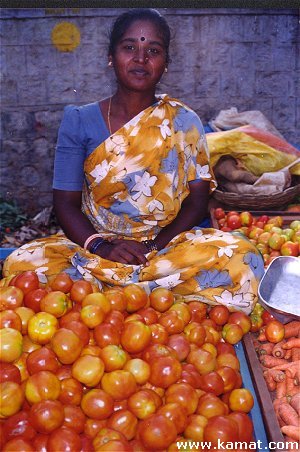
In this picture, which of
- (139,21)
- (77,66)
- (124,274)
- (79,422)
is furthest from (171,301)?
(77,66)

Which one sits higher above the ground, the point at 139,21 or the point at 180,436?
the point at 139,21

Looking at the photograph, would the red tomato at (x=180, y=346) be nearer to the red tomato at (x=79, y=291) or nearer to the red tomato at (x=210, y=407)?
the red tomato at (x=210, y=407)

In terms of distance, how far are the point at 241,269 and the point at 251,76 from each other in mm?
2694

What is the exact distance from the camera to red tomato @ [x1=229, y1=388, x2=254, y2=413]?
171 centimetres

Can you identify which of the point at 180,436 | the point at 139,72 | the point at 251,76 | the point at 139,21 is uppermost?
the point at 139,21

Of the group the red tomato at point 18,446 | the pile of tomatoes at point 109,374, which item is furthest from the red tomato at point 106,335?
the red tomato at point 18,446

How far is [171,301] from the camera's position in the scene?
2111 millimetres

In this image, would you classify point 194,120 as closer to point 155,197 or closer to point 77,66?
point 155,197

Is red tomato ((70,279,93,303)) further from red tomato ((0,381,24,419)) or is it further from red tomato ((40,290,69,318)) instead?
red tomato ((0,381,24,419))

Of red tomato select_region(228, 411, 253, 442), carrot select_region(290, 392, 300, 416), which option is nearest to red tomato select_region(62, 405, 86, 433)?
red tomato select_region(228, 411, 253, 442)

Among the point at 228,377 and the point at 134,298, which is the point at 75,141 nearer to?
the point at 134,298

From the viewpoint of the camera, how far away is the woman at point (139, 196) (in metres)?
2.38

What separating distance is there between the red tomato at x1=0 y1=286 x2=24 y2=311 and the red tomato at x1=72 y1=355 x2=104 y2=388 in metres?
0.39

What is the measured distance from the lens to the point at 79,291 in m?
2.01
